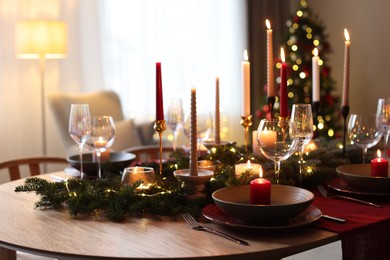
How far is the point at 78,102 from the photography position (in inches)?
169

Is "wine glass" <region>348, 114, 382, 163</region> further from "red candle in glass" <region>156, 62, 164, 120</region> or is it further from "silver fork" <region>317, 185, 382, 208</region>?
"red candle in glass" <region>156, 62, 164, 120</region>

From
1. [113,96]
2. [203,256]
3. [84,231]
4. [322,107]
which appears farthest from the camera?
[322,107]

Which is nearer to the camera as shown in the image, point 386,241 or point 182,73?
point 386,241

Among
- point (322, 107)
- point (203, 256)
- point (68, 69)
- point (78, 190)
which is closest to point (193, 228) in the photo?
point (203, 256)

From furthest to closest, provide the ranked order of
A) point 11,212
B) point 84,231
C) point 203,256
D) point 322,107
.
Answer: point 322,107
point 11,212
point 84,231
point 203,256

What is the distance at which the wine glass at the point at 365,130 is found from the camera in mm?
2078

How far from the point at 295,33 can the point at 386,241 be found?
153 inches

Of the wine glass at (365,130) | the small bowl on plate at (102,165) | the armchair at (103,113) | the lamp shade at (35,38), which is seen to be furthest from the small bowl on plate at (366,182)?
the lamp shade at (35,38)

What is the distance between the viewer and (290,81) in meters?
5.22

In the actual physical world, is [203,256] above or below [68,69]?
below

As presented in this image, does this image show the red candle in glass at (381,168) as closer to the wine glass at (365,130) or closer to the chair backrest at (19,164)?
the wine glass at (365,130)

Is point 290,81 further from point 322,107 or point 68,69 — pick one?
point 68,69

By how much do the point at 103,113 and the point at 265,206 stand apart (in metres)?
3.14

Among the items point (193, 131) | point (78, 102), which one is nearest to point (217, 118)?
point (193, 131)
